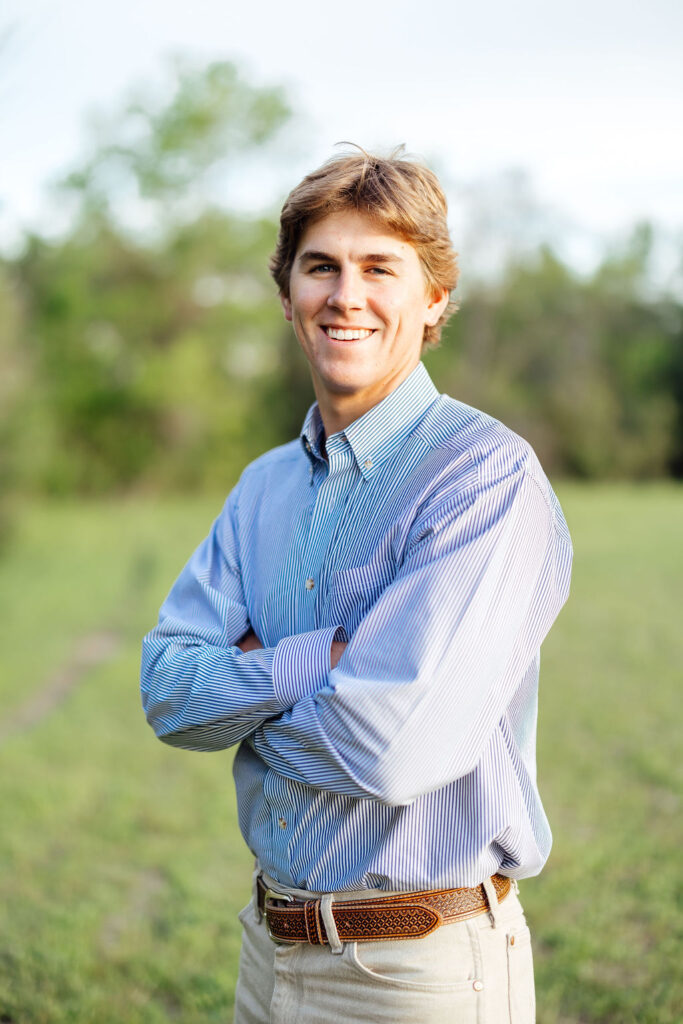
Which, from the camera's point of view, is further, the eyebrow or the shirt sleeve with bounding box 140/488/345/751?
the eyebrow

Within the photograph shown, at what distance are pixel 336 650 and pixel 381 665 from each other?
0.64 feet

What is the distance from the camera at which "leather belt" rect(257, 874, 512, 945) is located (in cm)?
184

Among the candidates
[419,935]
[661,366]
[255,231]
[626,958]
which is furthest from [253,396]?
[419,935]

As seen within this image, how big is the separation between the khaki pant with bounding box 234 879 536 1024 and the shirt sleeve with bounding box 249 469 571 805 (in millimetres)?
324

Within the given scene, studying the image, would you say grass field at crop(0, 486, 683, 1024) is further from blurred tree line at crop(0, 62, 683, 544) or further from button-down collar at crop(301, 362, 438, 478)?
blurred tree line at crop(0, 62, 683, 544)

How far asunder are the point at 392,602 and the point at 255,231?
104ft

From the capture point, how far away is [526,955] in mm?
1961

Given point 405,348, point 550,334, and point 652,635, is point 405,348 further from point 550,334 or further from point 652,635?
point 550,334

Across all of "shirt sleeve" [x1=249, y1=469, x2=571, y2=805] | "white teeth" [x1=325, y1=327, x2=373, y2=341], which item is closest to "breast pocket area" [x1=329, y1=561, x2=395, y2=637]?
"shirt sleeve" [x1=249, y1=469, x2=571, y2=805]

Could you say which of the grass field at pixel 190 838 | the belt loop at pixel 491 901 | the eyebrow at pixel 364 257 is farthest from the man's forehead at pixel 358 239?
the grass field at pixel 190 838

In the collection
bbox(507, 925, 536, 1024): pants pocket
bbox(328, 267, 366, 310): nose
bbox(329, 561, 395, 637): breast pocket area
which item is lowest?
bbox(507, 925, 536, 1024): pants pocket

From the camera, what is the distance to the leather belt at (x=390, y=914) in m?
1.84

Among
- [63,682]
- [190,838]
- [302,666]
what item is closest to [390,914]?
[302,666]

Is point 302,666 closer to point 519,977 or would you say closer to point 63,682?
point 519,977
